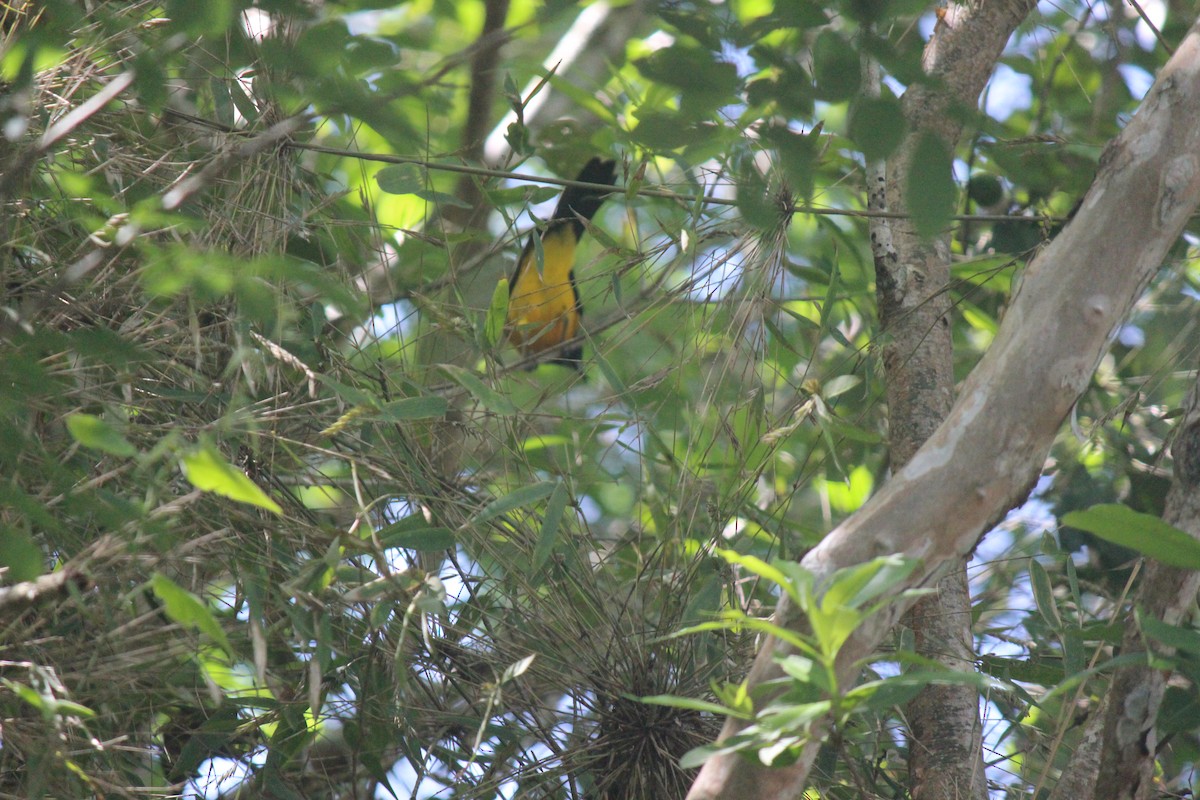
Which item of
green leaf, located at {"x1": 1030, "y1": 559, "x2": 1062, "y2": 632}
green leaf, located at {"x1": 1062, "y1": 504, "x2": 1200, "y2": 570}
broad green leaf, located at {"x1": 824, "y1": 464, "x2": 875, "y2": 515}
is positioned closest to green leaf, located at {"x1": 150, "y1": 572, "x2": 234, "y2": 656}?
green leaf, located at {"x1": 1062, "y1": 504, "x2": 1200, "y2": 570}

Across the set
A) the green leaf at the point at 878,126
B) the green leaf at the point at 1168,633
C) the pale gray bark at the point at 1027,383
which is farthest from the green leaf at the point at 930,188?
the green leaf at the point at 1168,633

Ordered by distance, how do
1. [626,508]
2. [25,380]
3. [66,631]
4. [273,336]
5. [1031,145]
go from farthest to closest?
[626,508]
[1031,145]
[273,336]
[66,631]
[25,380]

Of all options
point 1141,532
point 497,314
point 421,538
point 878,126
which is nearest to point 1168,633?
point 1141,532

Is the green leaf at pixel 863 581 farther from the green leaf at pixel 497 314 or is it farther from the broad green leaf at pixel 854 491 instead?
the broad green leaf at pixel 854 491

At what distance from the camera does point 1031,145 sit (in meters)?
1.53

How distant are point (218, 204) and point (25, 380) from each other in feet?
1.73

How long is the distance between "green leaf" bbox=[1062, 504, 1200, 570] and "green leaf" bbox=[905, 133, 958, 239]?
282mm

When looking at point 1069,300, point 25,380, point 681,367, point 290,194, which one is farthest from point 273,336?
point 1069,300

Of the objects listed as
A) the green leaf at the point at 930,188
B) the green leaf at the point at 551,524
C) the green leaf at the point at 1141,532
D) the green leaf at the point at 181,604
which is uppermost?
the green leaf at the point at 930,188

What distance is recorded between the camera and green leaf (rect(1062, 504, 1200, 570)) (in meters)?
0.90

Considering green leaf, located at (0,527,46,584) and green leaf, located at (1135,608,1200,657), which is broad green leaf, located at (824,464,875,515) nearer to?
green leaf, located at (1135,608,1200,657)

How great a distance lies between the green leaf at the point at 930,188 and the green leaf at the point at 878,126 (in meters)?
0.03

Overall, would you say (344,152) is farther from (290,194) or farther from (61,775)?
(61,775)

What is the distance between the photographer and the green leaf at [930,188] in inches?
35.7
